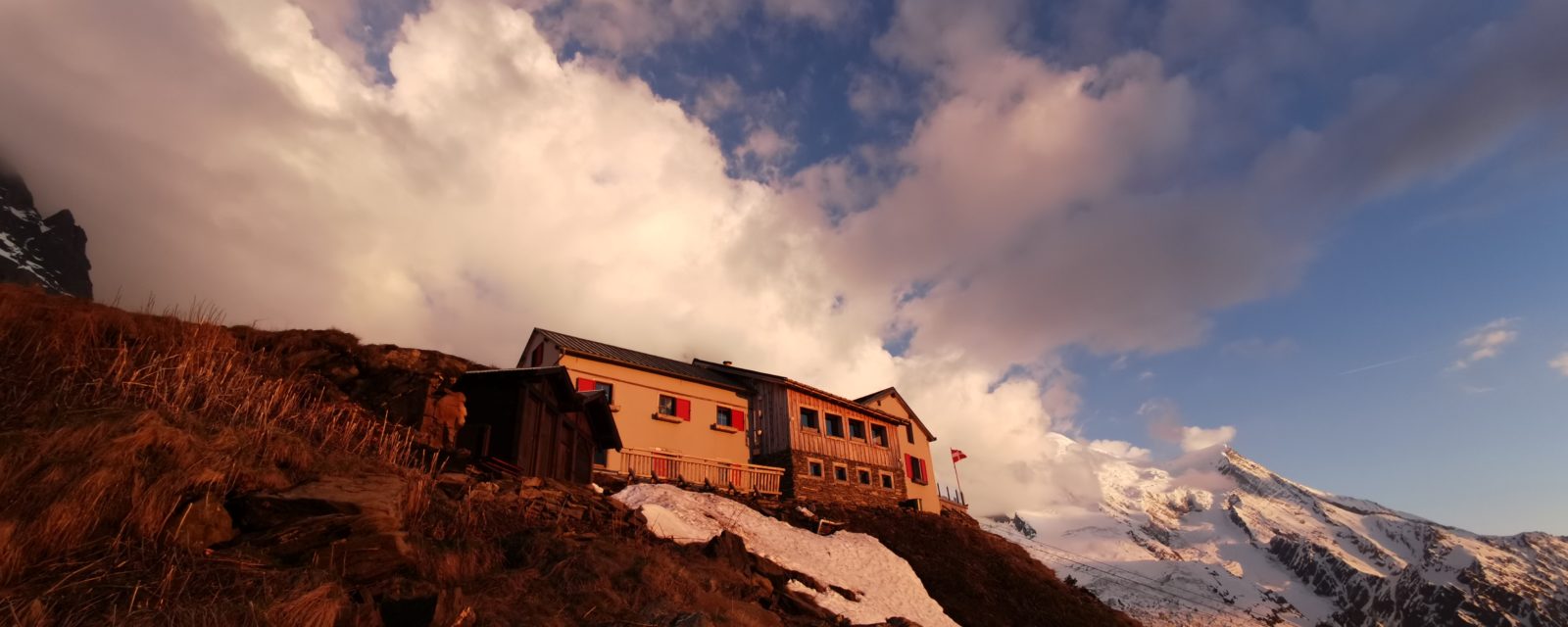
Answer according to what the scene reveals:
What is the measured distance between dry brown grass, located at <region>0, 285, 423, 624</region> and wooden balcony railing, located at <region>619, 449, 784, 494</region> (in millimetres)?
15986

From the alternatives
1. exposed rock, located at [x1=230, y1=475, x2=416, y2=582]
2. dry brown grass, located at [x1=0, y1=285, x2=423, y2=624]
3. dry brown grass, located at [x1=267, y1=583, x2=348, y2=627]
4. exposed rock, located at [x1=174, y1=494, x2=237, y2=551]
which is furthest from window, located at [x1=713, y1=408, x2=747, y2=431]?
dry brown grass, located at [x1=267, y1=583, x2=348, y2=627]

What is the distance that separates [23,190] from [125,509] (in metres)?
174

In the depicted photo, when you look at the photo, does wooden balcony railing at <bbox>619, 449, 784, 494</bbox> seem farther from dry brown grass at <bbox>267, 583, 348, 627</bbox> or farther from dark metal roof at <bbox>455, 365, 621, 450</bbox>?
dry brown grass at <bbox>267, 583, 348, 627</bbox>

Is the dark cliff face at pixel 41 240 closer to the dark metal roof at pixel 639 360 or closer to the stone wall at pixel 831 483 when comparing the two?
the dark metal roof at pixel 639 360

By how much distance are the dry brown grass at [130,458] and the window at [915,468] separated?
1318 inches

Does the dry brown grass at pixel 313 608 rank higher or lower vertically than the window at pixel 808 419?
lower

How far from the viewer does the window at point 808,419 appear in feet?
118

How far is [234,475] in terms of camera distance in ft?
26.8

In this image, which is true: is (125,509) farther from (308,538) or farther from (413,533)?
(413,533)

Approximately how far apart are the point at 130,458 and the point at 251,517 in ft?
4.11

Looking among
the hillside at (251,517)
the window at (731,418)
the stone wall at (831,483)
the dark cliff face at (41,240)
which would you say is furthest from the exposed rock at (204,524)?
the dark cliff face at (41,240)

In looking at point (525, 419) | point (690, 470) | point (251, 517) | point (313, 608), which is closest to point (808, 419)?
point (690, 470)

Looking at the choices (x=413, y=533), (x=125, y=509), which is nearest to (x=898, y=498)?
(x=413, y=533)

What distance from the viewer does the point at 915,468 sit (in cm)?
4306
